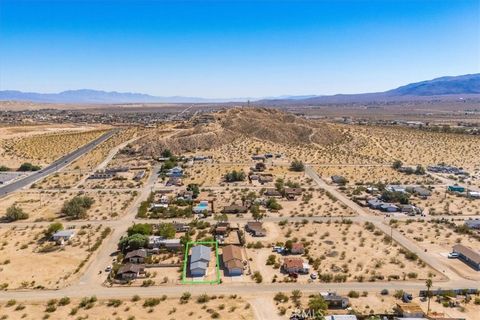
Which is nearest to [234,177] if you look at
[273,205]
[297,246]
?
[273,205]

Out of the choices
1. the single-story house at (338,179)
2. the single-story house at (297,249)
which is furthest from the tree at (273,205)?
the single-story house at (338,179)

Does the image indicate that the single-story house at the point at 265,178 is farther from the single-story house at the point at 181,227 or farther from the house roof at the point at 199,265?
the house roof at the point at 199,265

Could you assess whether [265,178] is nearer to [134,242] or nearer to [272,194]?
[272,194]

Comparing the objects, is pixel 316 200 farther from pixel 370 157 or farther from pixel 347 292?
pixel 370 157

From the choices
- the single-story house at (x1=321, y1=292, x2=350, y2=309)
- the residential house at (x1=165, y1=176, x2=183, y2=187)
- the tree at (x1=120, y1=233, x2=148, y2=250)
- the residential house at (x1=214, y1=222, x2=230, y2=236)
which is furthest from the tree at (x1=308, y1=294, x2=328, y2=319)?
the residential house at (x1=165, y1=176, x2=183, y2=187)

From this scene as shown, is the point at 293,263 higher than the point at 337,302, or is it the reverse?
the point at 293,263

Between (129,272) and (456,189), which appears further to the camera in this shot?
(456,189)
